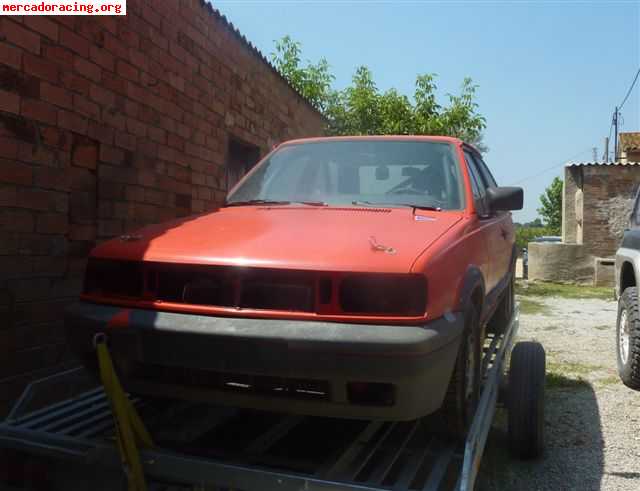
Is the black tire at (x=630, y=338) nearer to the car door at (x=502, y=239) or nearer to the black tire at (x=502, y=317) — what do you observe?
the black tire at (x=502, y=317)

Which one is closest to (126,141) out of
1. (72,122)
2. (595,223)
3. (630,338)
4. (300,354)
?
(72,122)

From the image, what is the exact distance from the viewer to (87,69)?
4.00 metres

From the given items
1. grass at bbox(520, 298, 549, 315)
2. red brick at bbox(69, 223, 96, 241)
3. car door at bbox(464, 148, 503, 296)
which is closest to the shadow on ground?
car door at bbox(464, 148, 503, 296)

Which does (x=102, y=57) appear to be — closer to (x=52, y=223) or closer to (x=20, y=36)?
(x=20, y=36)

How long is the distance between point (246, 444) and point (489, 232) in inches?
70.6

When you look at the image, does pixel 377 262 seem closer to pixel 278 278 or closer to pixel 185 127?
pixel 278 278

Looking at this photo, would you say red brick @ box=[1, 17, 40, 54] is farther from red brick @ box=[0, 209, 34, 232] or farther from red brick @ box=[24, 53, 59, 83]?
red brick @ box=[0, 209, 34, 232]

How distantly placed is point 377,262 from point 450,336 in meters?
0.39

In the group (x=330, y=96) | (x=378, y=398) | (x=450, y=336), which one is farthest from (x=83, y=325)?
(x=330, y=96)

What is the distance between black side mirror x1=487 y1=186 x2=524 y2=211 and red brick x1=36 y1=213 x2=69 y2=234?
109 inches

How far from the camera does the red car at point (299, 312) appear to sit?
1947 millimetres

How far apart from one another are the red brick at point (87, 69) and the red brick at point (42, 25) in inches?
8.7

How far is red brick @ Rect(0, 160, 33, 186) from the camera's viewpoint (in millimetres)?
3328

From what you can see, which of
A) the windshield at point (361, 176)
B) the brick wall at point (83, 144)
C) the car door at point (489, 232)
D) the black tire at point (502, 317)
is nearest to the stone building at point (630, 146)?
the black tire at point (502, 317)
